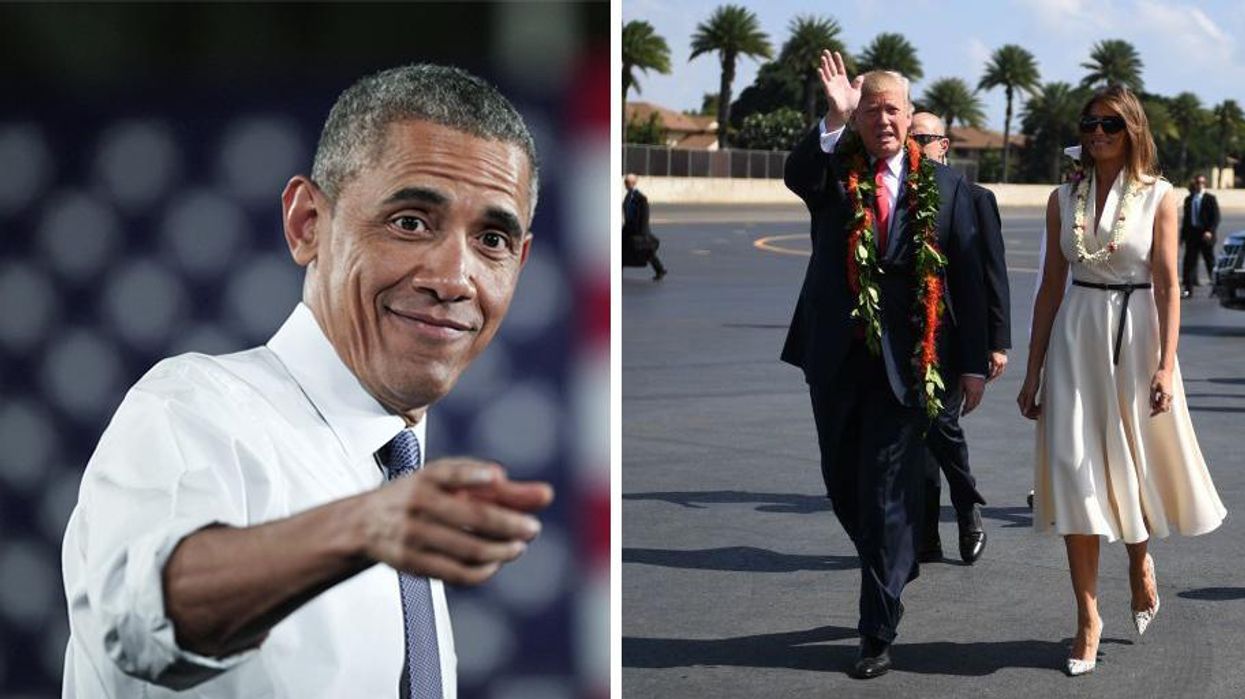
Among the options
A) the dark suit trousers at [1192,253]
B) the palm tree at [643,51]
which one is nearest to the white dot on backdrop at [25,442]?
the dark suit trousers at [1192,253]

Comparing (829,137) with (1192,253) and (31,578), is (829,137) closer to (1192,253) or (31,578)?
(31,578)

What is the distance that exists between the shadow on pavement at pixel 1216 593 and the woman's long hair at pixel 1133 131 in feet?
5.75

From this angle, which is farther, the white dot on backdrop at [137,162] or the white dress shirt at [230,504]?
the white dot on backdrop at [137,162]

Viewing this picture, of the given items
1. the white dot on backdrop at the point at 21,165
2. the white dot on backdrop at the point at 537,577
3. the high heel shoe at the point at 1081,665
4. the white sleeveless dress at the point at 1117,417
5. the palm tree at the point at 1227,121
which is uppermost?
the white dot on backdrop at the point at 21,165

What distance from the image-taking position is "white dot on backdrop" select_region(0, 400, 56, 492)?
251cm

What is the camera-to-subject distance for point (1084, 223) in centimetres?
613

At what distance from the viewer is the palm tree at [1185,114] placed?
406ft

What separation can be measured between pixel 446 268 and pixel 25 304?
0.55 metres

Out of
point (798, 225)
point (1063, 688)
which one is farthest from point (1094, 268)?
point (798, 225)

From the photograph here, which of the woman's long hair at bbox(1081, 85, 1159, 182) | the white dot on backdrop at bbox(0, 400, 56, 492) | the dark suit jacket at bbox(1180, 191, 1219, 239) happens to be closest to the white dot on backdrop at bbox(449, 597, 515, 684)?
the white dot on backdrop at bbox(0, 400, 56, 492)

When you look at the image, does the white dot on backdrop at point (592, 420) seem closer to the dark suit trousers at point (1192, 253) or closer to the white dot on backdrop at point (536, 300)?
the white dot on backdrop at point (536, 300)

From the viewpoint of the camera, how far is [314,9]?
96.5 inches

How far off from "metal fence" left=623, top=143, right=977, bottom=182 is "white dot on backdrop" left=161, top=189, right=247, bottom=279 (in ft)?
192

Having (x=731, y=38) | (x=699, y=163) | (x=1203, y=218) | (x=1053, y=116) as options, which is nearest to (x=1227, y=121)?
(x=1053, y=116)
